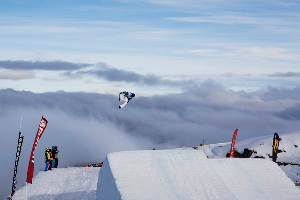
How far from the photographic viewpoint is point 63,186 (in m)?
22.3

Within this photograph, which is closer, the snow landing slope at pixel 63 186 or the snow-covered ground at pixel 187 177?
the snow-covered ground at pixel 187 177

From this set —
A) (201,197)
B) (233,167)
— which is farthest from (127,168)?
(233,167)

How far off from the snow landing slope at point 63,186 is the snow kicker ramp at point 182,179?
6956 millimetres

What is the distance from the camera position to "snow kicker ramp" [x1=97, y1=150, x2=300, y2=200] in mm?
12977

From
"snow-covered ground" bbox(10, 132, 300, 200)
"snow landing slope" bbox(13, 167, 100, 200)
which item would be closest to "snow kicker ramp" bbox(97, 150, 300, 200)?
"snow-covered ground" bbox(10, 132, 300, 200)

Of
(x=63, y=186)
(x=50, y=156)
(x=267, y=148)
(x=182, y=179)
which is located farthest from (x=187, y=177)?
(x=267, y=148)

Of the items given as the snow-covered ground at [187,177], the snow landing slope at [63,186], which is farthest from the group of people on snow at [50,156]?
the snow-covered ground at [187,177]

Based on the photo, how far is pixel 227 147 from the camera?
1635 inches

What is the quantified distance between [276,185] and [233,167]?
75.1 inches

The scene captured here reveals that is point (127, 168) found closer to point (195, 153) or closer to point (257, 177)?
point (195, 153)

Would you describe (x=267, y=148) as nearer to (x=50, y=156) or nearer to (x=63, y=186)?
(x=50, y=156)

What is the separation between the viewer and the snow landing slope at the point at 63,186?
20.5m

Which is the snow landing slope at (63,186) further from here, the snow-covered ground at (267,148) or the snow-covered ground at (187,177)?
the snow-covered ground at (267,148)

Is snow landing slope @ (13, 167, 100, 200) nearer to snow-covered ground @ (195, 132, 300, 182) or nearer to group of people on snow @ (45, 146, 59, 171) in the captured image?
group of people on snow @ (45, 146, 59, 171)
